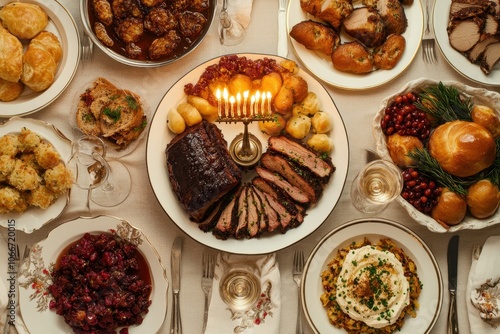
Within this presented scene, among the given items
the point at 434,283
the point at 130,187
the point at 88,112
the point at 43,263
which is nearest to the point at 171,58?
the point at 88,112

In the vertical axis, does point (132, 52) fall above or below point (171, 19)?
below

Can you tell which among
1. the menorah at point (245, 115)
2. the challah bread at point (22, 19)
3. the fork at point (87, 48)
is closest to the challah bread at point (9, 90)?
the challah bread at point (22, 19)

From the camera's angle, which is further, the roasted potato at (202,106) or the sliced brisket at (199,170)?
the roasted potato at (202,106)

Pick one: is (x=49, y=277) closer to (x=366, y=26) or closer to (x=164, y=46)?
(x=164, y=46)

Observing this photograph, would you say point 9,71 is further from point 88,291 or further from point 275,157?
A: point 275,157

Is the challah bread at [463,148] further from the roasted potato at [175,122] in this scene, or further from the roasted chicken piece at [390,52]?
the roasted potato at [175,122]

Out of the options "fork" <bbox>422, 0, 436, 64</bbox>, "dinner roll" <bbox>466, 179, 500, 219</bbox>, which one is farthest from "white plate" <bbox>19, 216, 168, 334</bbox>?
"fork" <bbox>422, 0, 436, 64</bbox>
